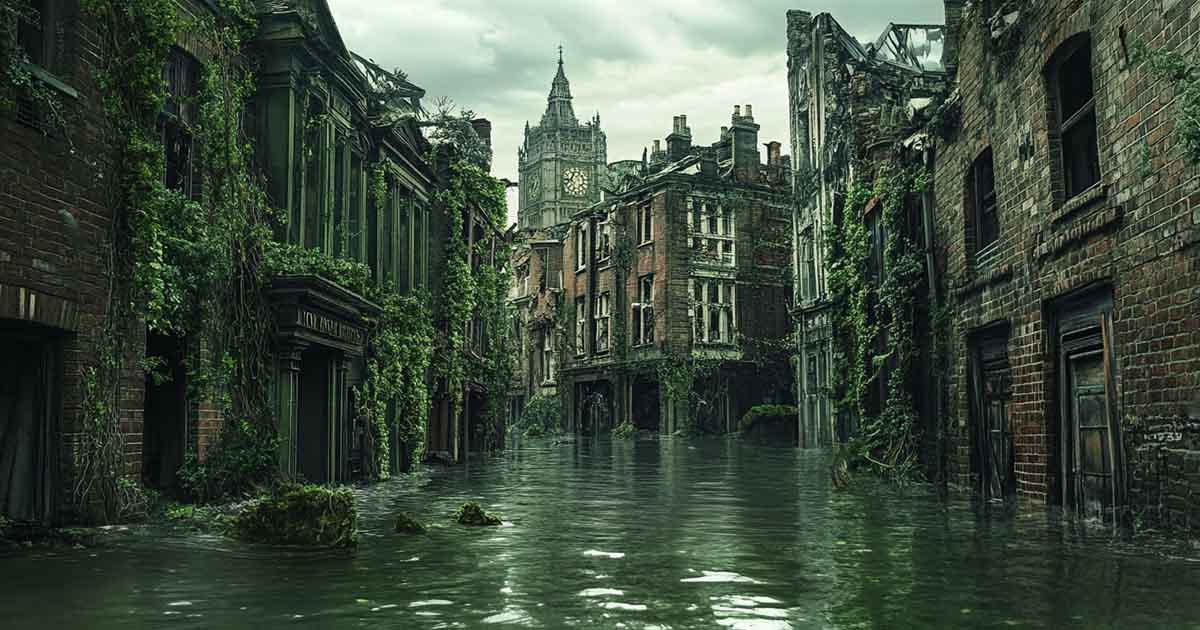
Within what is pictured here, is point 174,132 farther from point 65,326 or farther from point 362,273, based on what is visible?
point 362,273

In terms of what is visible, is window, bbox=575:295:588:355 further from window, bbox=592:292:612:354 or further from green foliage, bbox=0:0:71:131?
green foliage, bbox=0:0:71:131

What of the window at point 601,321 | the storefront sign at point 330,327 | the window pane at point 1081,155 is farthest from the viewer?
the window at point 601,321

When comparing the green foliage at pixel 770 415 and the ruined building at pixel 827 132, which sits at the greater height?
the ruined building at pixel 827 132

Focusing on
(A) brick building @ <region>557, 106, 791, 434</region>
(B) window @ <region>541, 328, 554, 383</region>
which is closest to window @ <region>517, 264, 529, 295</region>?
(B) window @ <region>541, 328, 554, 383</region>

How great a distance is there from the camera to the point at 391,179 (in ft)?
71.4

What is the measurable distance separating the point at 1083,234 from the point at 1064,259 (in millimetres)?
713

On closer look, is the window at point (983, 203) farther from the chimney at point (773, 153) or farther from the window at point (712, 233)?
the chimney at point (773, 153)

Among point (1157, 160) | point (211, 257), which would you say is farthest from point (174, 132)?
point (1157, 160)

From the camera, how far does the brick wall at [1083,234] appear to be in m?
8.93

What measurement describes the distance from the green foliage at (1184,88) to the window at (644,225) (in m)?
39.6

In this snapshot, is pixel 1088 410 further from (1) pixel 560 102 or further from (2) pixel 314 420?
(1) pixel 560 102

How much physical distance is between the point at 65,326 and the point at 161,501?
3076 millimetres

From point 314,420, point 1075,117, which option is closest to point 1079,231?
point 1075,117

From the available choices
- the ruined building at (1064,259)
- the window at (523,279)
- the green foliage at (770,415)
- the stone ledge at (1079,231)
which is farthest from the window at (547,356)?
the stone ledge at (1079,231)
